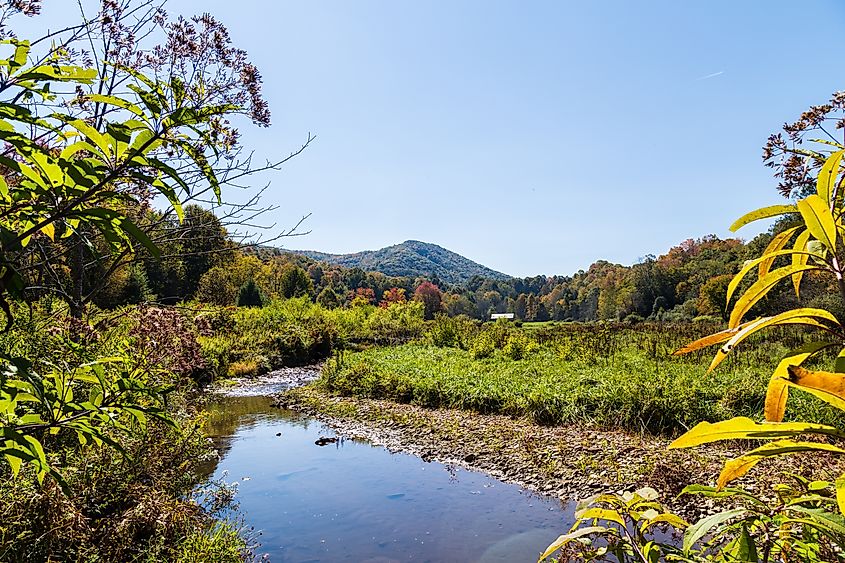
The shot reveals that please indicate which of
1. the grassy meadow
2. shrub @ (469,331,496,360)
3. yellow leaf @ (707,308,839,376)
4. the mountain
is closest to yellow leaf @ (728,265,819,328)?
yellow leaf @ (707,308,839,376)

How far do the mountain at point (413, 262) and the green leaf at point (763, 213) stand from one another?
408 feet

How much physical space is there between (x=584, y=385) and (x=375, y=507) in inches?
161

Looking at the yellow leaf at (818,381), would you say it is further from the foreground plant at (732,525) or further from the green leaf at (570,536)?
the green leaf at (570,536)

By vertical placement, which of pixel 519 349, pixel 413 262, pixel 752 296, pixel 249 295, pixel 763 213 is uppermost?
pixel 413 262

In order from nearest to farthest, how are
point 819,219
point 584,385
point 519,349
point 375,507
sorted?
point 819,219
point 375,507
point 584,385
point 519,349

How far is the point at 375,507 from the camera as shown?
5.49 meters

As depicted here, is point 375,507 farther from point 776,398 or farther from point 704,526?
point 776,398

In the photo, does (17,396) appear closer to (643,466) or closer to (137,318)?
(137,318)

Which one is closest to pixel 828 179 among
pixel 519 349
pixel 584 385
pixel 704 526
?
pixel 704 526

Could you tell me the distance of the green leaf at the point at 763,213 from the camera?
26.8 inches

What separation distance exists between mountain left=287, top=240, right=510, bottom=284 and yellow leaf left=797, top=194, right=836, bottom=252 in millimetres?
124442

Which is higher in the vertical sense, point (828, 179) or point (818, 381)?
Answer: point (828, 179)

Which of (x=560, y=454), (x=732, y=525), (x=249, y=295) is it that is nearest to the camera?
(x=732, y=525)

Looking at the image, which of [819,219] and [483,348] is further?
[483,348]
